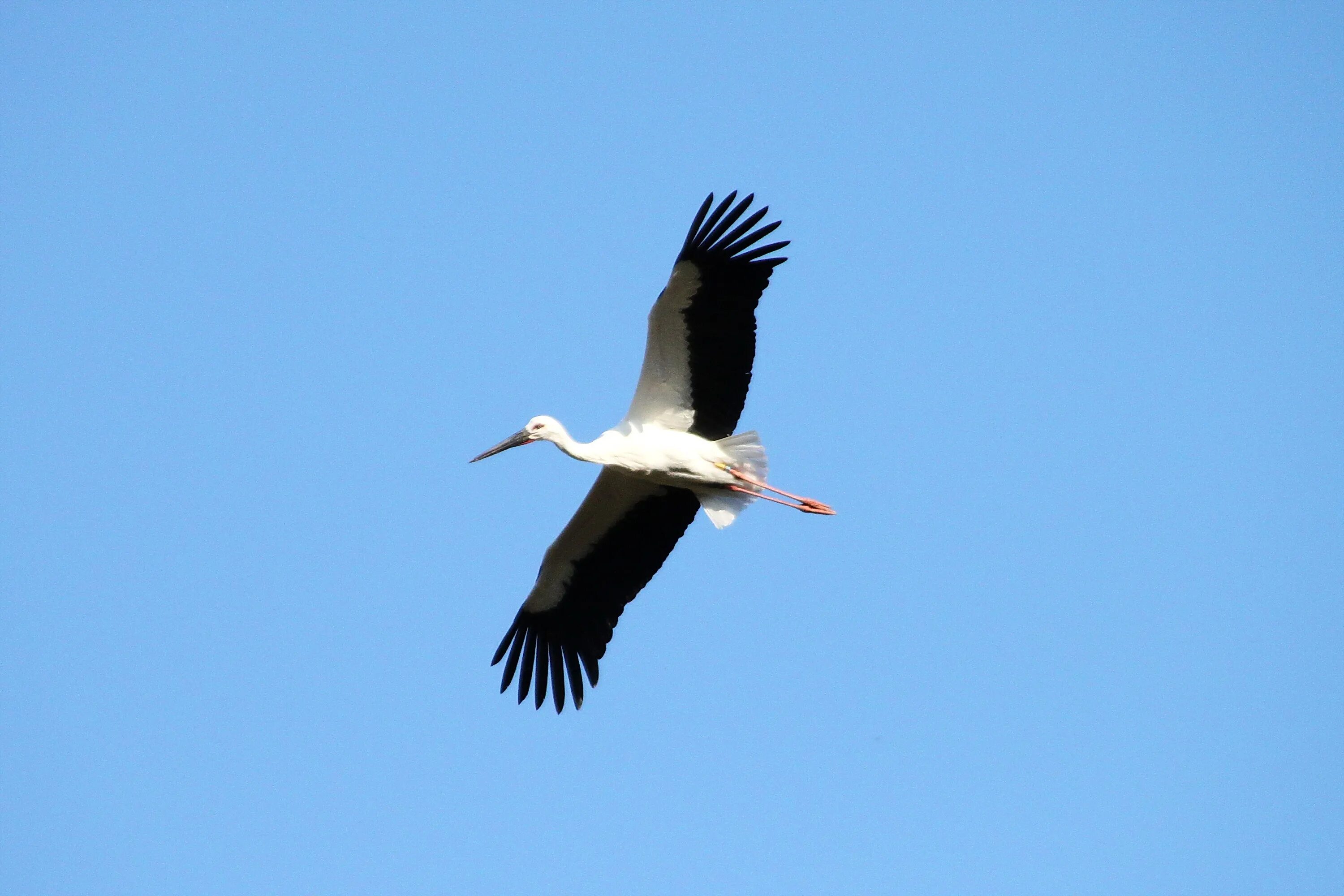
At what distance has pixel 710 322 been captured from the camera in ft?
32.8

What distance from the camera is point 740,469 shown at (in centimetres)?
1061

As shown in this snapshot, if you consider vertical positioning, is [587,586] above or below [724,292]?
below

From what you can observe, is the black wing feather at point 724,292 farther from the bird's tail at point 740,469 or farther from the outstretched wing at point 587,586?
the outstretched wing at point 587,586

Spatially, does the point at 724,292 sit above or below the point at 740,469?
above

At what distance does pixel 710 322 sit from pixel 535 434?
5.64 feet

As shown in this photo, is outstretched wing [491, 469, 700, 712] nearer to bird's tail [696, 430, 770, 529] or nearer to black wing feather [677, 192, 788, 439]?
bird's tail [696, 430, 770, 529]

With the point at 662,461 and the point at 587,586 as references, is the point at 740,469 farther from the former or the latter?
the point at 587,586

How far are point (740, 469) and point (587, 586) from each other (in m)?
1.61

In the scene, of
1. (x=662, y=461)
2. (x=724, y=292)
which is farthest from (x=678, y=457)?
(x=724, y=292)

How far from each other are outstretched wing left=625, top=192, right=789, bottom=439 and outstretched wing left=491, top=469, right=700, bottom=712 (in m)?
0.91

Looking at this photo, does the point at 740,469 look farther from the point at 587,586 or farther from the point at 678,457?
the point at 587,586

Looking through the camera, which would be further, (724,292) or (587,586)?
(587,586)

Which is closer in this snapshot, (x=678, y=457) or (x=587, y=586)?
(x=678, y=457)

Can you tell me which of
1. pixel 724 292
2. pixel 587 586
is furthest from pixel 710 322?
pixel 587 586
